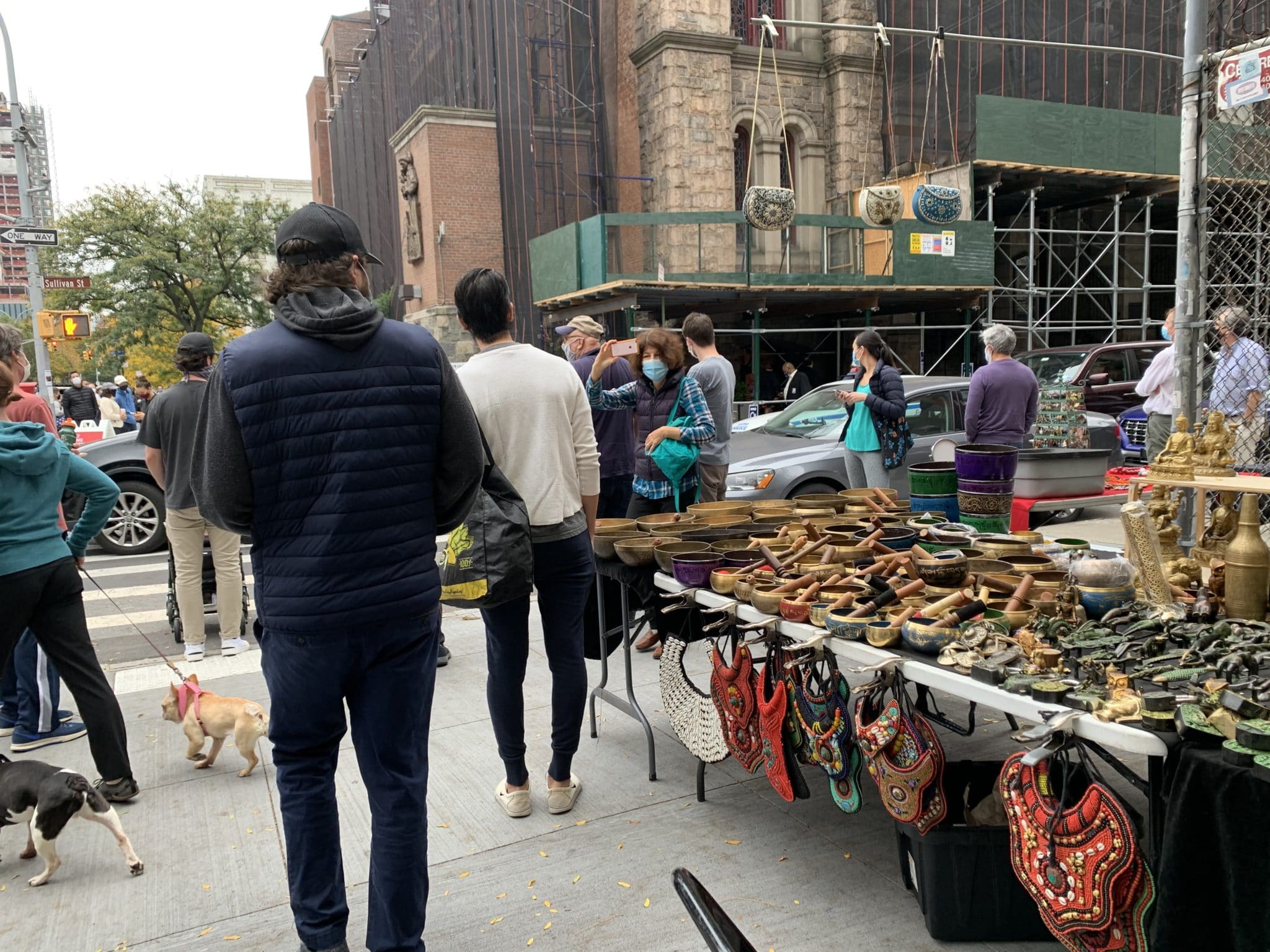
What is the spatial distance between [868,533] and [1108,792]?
1.94 meters

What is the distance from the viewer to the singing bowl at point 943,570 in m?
3.10

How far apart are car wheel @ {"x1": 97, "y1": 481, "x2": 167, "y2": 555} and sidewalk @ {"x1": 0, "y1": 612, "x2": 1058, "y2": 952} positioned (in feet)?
19.4

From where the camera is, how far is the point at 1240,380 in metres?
6.09

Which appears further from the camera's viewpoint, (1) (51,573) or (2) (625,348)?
(2) (625,348)

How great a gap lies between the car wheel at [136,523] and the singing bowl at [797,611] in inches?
339

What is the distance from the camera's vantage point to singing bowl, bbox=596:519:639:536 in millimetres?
4195

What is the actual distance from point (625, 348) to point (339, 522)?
3.61m

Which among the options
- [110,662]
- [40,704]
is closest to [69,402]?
[110,662]

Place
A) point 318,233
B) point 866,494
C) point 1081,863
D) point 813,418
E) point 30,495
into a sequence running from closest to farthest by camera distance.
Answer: point 1081,863 → point 318,233 → point 30,495 → point 866,494 → point 813,418

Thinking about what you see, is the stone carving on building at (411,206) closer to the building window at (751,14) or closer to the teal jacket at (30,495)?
the building window at (751,14)

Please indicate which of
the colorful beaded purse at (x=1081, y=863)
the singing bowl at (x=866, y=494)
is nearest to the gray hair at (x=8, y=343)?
the singing bowl at (x=866, y=494)

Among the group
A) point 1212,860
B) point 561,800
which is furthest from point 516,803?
point 1212,860

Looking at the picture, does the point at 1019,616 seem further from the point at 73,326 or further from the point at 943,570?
the point at 73,326

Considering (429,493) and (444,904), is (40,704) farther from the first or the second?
(429,493)
